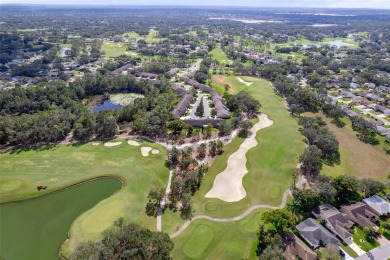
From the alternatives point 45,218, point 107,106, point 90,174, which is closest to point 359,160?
point 90,174

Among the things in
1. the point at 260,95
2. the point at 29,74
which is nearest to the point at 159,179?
the point at 260,95

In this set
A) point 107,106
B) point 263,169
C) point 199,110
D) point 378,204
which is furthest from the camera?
point 107,106

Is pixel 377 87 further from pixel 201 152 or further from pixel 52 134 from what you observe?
pixel 52 134

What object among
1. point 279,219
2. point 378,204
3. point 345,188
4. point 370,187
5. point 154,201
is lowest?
point 154,201

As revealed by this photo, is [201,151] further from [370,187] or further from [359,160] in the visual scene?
[359,160]

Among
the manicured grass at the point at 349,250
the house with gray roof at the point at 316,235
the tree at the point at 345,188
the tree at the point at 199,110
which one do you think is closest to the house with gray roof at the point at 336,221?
the manicured grass at the point at 349,250

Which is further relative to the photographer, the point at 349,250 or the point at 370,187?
the point at 370,187

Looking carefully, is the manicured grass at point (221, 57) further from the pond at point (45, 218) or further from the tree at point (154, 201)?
the tree at point (154, 201)
